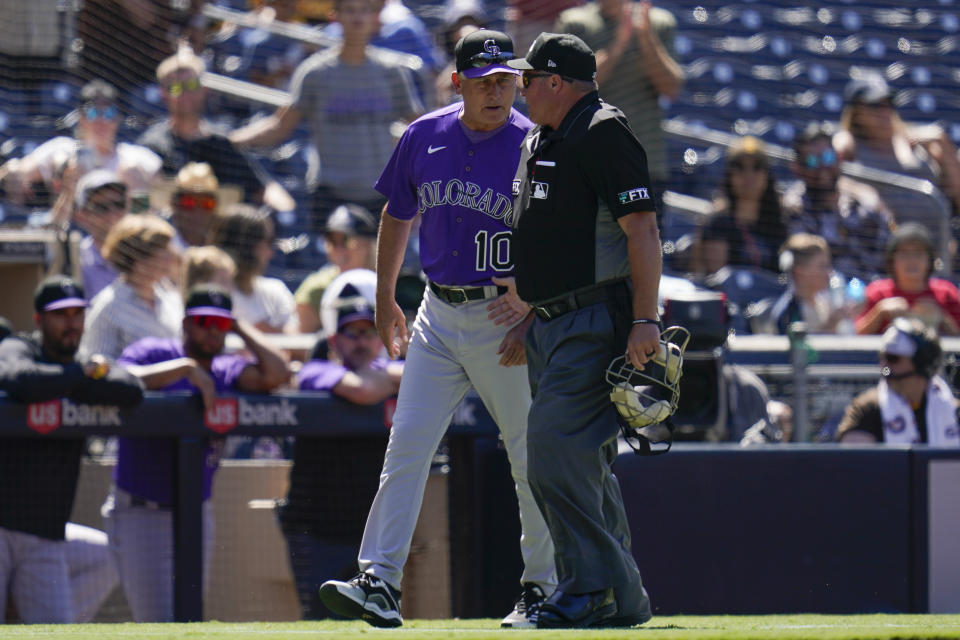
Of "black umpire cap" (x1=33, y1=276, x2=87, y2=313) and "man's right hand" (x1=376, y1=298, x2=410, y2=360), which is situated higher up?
"black umpire cap" (x1=33, y1=276, x2=87, y2=313)

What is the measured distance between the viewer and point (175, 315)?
658 centimetres

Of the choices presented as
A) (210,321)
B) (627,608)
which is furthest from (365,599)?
(210,321)

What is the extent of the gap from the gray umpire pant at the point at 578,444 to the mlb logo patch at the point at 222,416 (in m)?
1.99

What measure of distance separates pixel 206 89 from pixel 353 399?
484 centimetres

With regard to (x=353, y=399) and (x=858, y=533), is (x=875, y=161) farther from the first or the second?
(x=353, y=399)

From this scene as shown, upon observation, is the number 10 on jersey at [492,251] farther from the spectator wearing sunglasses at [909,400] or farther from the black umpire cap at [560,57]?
the spectator wearing sunglasses at [909,400]

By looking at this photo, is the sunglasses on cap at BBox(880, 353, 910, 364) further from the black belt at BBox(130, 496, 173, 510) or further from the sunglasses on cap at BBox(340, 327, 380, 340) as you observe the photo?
the black belt at BBox(130, 496, 173, 510)

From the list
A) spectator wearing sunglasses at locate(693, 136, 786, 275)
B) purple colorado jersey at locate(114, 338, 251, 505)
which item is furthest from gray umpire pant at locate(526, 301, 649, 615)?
spectator wearing sunglasses at locate(693, 136, 786, 275)

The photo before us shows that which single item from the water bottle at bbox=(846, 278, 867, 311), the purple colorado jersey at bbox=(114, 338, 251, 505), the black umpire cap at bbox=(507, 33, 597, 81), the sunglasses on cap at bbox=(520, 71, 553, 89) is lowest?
the purple colorado jersey at bbox=(114, 338, 251, 505)

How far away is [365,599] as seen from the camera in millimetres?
4094

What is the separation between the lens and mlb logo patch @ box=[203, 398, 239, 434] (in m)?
5.64

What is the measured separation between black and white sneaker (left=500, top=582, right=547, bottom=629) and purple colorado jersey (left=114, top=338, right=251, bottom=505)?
1766 mm

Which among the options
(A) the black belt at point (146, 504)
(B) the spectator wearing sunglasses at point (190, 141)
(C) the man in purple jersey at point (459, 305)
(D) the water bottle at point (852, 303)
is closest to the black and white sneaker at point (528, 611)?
(C) the man in purple jersey at point (459, 305)

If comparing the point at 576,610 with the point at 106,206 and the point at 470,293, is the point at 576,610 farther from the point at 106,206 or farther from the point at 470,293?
the point at 106,206
